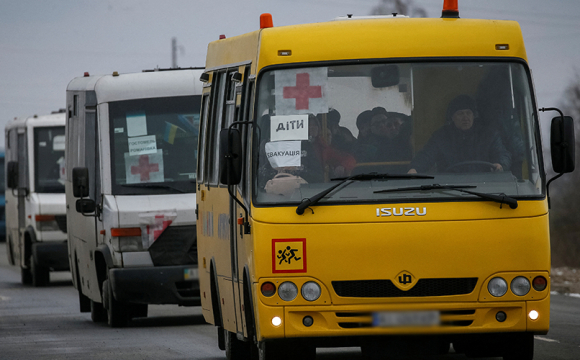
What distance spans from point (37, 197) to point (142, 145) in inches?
365

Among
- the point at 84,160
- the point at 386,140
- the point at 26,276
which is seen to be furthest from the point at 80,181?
the point at 26,276

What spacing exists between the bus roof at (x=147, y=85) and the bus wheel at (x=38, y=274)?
30.0 feet

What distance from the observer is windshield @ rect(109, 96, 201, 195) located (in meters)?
15.4

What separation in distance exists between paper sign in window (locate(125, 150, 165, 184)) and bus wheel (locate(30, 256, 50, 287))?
9275 millimetres

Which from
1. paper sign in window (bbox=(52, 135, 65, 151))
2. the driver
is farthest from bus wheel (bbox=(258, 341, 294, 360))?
paper sign in window (bbox=(52, 135, 65, 151))

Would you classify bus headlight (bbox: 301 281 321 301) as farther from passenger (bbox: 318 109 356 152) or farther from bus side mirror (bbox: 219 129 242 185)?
passenger (bbox: 318 109 356 152)

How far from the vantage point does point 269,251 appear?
27.9ft

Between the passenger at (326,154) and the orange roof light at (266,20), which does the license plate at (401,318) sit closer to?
the passenger at (326,154)

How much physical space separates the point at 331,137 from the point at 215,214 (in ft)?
7.48

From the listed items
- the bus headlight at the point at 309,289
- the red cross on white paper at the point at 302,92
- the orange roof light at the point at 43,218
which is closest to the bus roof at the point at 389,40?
the red cross on white paper at the point at 302,92

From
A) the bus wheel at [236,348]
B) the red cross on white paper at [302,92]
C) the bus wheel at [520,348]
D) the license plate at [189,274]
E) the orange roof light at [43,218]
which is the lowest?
the bus wheel at [236,348]

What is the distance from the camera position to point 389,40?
9039 mm

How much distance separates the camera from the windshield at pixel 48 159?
24.5m

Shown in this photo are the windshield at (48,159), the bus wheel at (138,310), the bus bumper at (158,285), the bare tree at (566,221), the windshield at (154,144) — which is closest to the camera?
the bus bumper at (158,285)
